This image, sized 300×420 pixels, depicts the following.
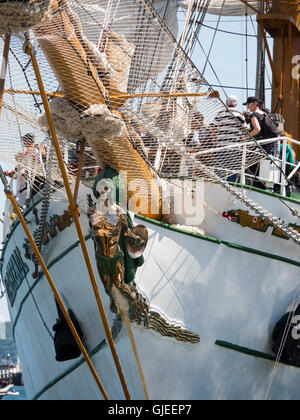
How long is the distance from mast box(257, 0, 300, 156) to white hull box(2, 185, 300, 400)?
4824 mm

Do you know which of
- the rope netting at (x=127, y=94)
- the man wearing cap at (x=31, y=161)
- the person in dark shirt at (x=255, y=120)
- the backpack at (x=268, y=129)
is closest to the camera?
the rope netting at (x=127, y=94)

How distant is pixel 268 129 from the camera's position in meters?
12.2

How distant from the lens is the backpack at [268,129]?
1222 centimetres

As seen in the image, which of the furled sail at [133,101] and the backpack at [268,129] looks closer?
the furled sail at [133,101]

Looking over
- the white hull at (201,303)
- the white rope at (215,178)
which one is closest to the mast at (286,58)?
the white hull at (201,303)

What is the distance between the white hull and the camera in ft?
35.3

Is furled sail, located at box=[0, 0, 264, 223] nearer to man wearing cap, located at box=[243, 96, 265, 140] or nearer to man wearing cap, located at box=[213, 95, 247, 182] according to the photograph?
man wearing cap, located at box=[213, 95, 247, 182]

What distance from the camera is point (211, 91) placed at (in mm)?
10094

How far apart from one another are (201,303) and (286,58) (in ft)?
21.2

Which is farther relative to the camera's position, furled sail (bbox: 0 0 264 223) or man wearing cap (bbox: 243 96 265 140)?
man wearing cap (bbox: 243 96 265 140)

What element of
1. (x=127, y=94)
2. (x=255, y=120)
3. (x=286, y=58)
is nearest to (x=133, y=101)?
(x=127, y=94)

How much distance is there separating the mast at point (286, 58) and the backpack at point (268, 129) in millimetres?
3643

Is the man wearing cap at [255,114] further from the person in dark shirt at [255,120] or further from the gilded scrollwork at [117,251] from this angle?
the gilded scrollwork at [117,251]

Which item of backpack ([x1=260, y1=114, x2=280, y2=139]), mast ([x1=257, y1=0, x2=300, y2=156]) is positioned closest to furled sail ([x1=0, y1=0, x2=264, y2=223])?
backpack ([x1=260, y1=114, x2=280, y2=139])
